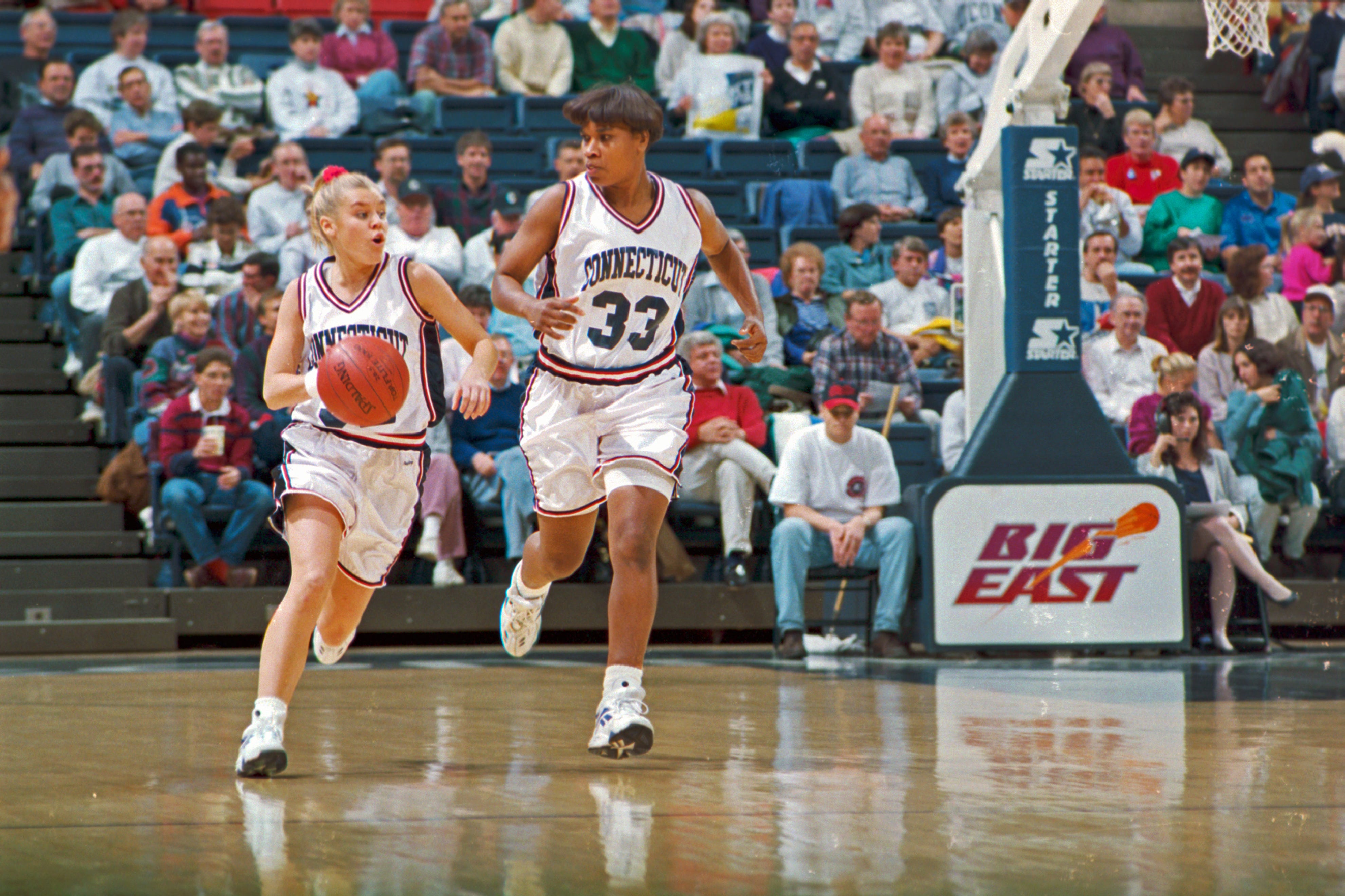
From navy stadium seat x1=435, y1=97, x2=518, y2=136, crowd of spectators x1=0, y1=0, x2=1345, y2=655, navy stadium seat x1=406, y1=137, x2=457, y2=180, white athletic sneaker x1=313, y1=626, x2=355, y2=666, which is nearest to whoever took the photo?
white athletic sneaker x1=313, y1=626, x2=355, y2=666

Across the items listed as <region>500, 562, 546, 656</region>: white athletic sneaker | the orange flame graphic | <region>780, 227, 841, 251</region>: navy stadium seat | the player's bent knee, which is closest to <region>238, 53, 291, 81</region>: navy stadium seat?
<region>780, 227, 841, 251</region>: navy stadium seat

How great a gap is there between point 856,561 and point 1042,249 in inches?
79.8

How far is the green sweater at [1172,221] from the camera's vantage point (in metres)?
12.4

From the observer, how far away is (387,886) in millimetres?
2721

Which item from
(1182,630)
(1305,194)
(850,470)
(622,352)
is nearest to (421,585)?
(850,470)

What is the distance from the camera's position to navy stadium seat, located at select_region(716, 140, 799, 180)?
498 inches

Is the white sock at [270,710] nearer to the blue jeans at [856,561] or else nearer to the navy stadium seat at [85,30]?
the blue jeans at [856,561]

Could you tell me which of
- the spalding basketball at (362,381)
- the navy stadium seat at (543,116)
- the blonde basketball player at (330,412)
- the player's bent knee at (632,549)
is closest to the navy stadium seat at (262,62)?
the navy stadium seat at (543,116)

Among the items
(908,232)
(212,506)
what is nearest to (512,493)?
(212,506)

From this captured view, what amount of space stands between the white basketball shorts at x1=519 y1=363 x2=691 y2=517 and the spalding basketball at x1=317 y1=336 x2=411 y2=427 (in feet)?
2.03

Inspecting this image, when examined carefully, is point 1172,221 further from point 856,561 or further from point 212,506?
point 212,506

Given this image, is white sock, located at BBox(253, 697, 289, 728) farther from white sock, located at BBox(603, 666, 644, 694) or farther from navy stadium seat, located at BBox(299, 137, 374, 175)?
navy stadium seat, located at BBox(299, 137, 374, 175)

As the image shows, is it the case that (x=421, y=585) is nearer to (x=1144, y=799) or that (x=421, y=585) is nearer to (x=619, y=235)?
(x=619, y=235)

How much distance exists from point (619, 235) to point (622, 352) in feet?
1.16
